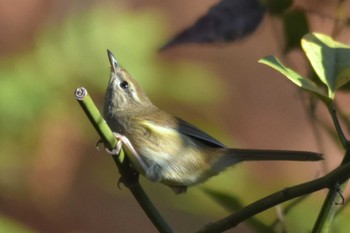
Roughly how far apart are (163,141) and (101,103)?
0.82 ft

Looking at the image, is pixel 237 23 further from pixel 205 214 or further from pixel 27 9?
pixel 27 9

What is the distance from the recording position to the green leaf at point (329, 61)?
2.08 ft

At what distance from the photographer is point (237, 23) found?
87cm

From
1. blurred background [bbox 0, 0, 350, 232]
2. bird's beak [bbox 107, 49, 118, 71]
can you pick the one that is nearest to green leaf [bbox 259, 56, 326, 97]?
bird's beak [bbox 107, 49, 118, 71]

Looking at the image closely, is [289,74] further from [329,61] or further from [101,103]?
[101,103]

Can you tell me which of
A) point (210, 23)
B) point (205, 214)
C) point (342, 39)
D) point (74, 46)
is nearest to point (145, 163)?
point (210, 23)

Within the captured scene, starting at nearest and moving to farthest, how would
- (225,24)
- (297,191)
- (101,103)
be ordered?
(297,191) < (225,24) < (101,103)

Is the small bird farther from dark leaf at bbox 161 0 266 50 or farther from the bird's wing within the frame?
dark leaf at bbox 161 0 266 50

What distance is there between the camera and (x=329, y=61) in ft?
2.12

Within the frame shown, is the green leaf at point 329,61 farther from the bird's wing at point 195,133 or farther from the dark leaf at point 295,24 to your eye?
the bird's wing at point 195,133

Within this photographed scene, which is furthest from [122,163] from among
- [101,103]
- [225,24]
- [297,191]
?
[101,103]

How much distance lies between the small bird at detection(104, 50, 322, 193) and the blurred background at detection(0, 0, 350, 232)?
0.55ft

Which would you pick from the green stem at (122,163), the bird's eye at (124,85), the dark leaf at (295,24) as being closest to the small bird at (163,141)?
the bird's eye at (124,85)

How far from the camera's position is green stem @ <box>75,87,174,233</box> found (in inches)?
22.0
